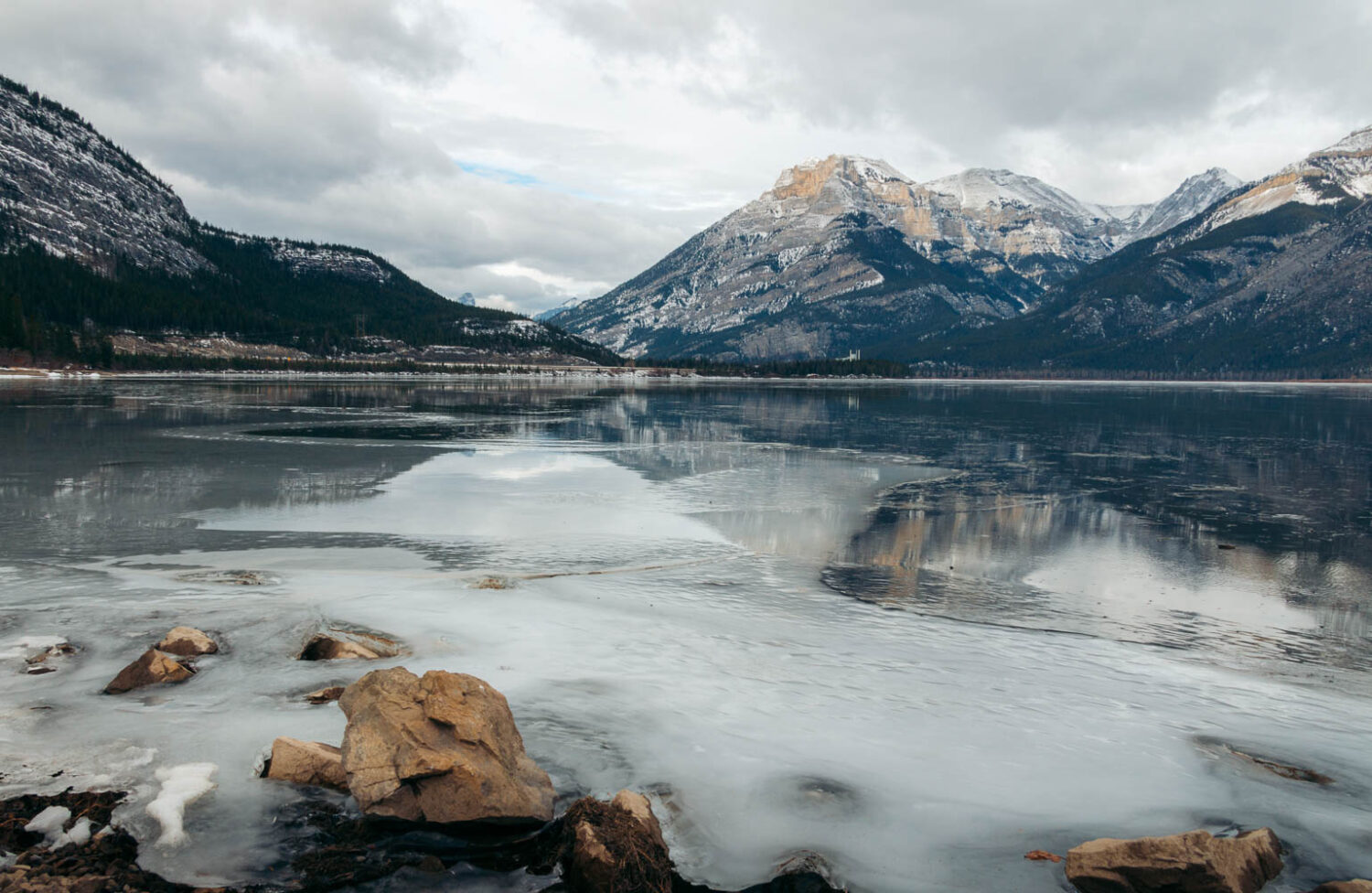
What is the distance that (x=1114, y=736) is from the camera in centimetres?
997

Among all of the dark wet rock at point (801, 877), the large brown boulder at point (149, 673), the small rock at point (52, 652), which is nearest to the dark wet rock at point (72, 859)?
the large brown boulder at point (149, 673)

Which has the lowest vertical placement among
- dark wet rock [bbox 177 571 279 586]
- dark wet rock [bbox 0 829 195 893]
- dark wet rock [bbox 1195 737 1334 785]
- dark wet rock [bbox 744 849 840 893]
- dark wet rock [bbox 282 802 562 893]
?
dark wet rock [bbox 744 849 840 893]

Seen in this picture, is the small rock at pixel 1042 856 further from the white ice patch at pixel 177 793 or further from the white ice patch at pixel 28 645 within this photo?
the white ice patch at pixel 28 645

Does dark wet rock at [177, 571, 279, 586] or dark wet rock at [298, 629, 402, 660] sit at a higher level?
dark wet rock at [298, 629, 402, 660]

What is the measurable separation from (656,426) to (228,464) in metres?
32.0

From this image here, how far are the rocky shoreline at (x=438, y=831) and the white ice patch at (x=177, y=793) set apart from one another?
0.02 metres

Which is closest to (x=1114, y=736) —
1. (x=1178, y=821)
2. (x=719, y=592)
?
(x=1178, y=821)

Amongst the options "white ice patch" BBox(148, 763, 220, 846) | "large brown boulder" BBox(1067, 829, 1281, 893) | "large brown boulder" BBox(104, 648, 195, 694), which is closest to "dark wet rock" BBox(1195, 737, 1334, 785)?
"large brown boulder" BBox(1067, 829, 1281, 893)

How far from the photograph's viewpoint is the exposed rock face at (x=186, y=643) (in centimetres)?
1118

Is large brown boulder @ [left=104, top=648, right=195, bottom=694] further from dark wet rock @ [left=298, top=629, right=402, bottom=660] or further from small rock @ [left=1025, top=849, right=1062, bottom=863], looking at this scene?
small rock @ [left=1025, top=849, right=1062, bottom=863]

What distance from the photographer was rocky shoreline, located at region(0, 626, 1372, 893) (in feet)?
21.1

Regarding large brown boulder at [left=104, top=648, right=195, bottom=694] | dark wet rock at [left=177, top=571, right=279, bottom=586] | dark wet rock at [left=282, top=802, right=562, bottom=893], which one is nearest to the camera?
dark wet rock at [left=282, top=802, right=562, bottom=893]

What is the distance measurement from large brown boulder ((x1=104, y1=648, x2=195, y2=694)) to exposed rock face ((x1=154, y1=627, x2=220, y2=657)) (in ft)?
1.93

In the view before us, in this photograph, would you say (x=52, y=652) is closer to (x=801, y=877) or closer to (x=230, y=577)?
(x=230, y=577)
